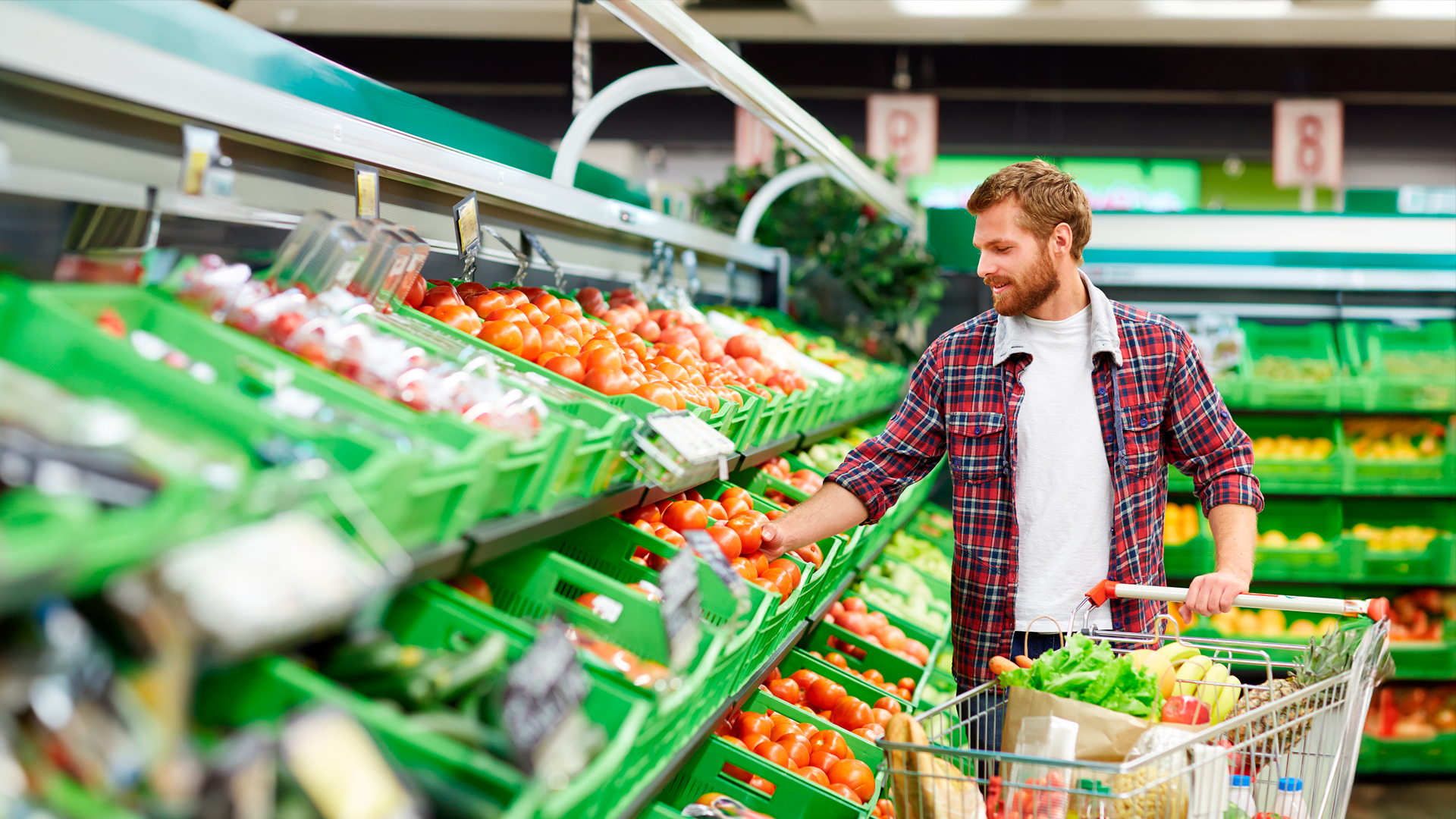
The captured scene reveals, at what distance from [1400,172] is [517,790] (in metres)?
11.0

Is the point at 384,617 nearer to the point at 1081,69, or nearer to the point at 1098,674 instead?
the point at 1098,674

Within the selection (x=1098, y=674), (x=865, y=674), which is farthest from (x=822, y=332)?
(x=1098, y=674)

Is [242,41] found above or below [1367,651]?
above

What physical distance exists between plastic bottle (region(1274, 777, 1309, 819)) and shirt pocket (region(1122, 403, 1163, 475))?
81 cm

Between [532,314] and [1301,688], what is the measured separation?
1654mm

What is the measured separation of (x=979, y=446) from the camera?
8.80 ft

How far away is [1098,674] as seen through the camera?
191 centimetres

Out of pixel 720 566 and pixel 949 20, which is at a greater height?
pixel 949 20

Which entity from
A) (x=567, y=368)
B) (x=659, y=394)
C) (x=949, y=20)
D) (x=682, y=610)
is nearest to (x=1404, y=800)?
(x=659, y=394)

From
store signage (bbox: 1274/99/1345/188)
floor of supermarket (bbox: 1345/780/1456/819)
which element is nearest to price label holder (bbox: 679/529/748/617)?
floor of supermarket (bbox: 1345/780/1456/819)

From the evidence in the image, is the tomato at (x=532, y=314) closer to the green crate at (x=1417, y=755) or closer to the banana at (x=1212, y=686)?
the banana at (x=1212, y=686)

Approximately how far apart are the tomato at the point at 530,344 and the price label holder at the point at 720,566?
1.84 ft

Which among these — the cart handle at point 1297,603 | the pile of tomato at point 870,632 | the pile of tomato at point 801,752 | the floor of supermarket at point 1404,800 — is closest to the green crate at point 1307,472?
the floor of supermarket at point 1404,800

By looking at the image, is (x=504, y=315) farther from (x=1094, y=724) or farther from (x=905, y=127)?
(x=905, y=127)
